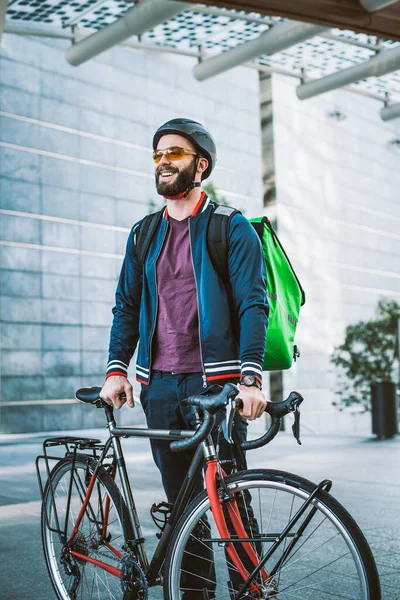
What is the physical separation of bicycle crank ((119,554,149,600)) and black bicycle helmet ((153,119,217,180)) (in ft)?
5.09

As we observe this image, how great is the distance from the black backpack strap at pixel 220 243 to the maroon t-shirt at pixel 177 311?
11 cm

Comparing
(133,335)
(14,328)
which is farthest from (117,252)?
(133,335)

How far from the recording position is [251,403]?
267 centimetres

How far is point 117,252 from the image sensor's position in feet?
75.3

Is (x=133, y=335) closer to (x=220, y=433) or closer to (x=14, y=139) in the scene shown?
(x=220, y=433)

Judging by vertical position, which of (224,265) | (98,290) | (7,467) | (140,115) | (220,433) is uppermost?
(140,115)

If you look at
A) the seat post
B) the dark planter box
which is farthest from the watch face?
the dark planter box

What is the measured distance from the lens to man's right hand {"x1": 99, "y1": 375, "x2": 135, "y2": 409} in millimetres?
3207

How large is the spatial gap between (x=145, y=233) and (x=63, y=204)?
61.6ft

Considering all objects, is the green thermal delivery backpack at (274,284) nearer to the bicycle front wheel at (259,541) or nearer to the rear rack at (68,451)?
the bicycle front wheel at (259,541)

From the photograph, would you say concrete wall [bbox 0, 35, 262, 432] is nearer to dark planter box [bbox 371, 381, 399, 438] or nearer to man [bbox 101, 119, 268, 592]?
dark planter box [bbox 371, 381, 399, 438]

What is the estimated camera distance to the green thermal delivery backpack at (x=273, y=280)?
313cm

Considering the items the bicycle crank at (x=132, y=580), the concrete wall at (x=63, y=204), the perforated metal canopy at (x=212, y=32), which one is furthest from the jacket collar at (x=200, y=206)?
the concrete wall at (x=63, y=204)

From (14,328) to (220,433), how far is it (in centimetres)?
1803
